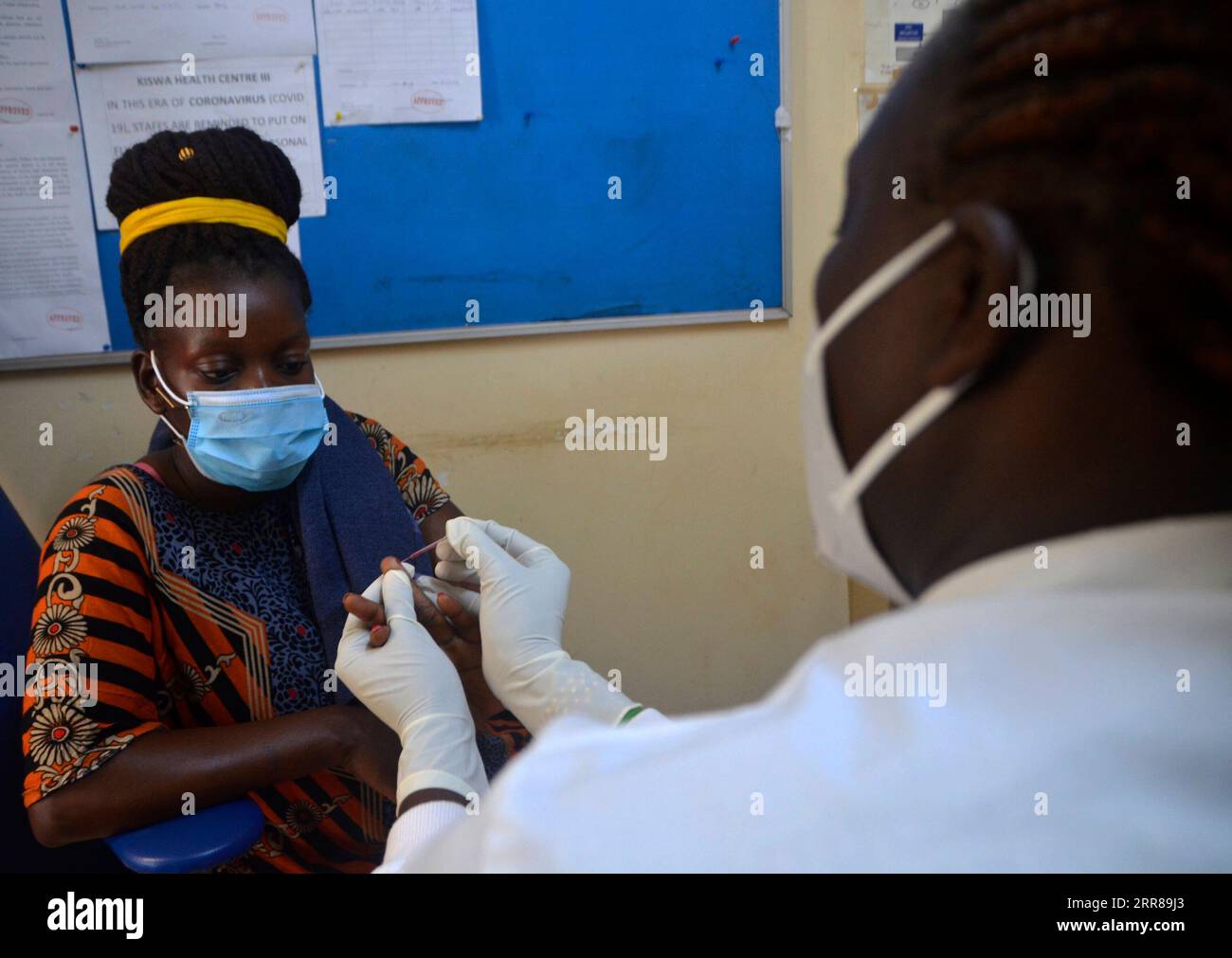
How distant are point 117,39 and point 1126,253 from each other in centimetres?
188

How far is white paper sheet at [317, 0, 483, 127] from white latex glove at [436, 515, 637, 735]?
99 cm

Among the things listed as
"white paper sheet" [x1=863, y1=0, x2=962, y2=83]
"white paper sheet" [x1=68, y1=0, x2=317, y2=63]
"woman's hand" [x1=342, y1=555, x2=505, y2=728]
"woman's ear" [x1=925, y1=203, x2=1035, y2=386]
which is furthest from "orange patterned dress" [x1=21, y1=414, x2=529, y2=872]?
"white paper sheet" [x1=863, y1=0, x2=962, y2=83]

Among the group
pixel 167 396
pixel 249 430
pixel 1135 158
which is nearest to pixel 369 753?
pixel 249 430

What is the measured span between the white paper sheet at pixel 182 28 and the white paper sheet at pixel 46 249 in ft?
0.60

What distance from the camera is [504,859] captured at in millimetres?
370

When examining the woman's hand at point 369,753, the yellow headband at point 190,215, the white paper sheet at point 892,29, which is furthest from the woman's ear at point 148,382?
the white paper sheet at point 892,29

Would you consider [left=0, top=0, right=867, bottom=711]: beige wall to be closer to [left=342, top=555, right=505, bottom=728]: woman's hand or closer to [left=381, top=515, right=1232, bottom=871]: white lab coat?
[left=342, top=555, right=505, bottom=728]: woman's hand

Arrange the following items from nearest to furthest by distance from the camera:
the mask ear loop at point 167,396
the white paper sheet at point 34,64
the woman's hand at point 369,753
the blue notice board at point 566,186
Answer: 1. the woman's hand at point 369,753
2. the mask ear loop at point 167,396
3. the white paper sheet at point 34,64
4. the blue notice board at point 566,186

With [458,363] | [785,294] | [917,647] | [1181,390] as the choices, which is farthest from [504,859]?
[785,294]

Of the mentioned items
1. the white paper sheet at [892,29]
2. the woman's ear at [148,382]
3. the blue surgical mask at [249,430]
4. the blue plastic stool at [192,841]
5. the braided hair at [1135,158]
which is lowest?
the blue plastic stool at [192,841]

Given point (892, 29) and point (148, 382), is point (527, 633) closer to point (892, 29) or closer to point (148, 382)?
point (148, 382)

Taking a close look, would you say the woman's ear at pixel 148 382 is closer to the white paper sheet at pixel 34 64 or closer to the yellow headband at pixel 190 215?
the yellow headband at pixel 190 215

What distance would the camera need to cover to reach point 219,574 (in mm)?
1216

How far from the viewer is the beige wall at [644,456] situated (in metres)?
1.80
